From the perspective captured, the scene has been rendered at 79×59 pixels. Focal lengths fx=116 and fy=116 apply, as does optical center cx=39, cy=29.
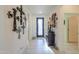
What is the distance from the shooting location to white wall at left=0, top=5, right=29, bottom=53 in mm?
1662

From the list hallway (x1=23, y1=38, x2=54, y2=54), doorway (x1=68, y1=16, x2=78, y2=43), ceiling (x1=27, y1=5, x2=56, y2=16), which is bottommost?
hallway (x1=23, y1=38, x2=54, y2=54)

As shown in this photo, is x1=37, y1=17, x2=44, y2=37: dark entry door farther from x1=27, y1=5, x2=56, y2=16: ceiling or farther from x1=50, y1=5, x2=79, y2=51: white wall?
x1=50, y1=5, x2=79, y2=51: white wall

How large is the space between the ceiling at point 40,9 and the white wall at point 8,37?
116 millimetres

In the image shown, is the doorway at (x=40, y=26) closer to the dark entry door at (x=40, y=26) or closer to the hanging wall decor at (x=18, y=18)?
the dark entry door at (x=40, y=26)

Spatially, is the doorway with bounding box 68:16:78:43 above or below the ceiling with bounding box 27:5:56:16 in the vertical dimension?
below

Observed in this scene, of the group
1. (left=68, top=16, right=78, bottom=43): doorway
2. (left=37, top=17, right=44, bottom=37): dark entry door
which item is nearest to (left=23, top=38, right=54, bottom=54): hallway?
(left=37, top=17, right=44, bottom=37): dark entry door

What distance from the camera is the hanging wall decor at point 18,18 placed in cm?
179

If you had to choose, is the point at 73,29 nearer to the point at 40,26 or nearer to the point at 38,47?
the point at 40,26

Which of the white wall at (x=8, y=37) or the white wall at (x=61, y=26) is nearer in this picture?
the white wall at (x=8, y=37)

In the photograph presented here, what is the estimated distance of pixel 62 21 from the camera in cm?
186

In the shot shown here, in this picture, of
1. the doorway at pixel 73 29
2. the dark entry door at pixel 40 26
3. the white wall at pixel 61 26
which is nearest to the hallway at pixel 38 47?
the dark entry door at pixel 40 26

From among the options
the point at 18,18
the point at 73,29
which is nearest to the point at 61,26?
the point at 73,29

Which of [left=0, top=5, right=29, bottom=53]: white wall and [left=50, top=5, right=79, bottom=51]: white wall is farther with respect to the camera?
[left=50, top=5, right=79, bottom=51]: white wall

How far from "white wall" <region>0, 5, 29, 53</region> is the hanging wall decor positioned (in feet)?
0.19
